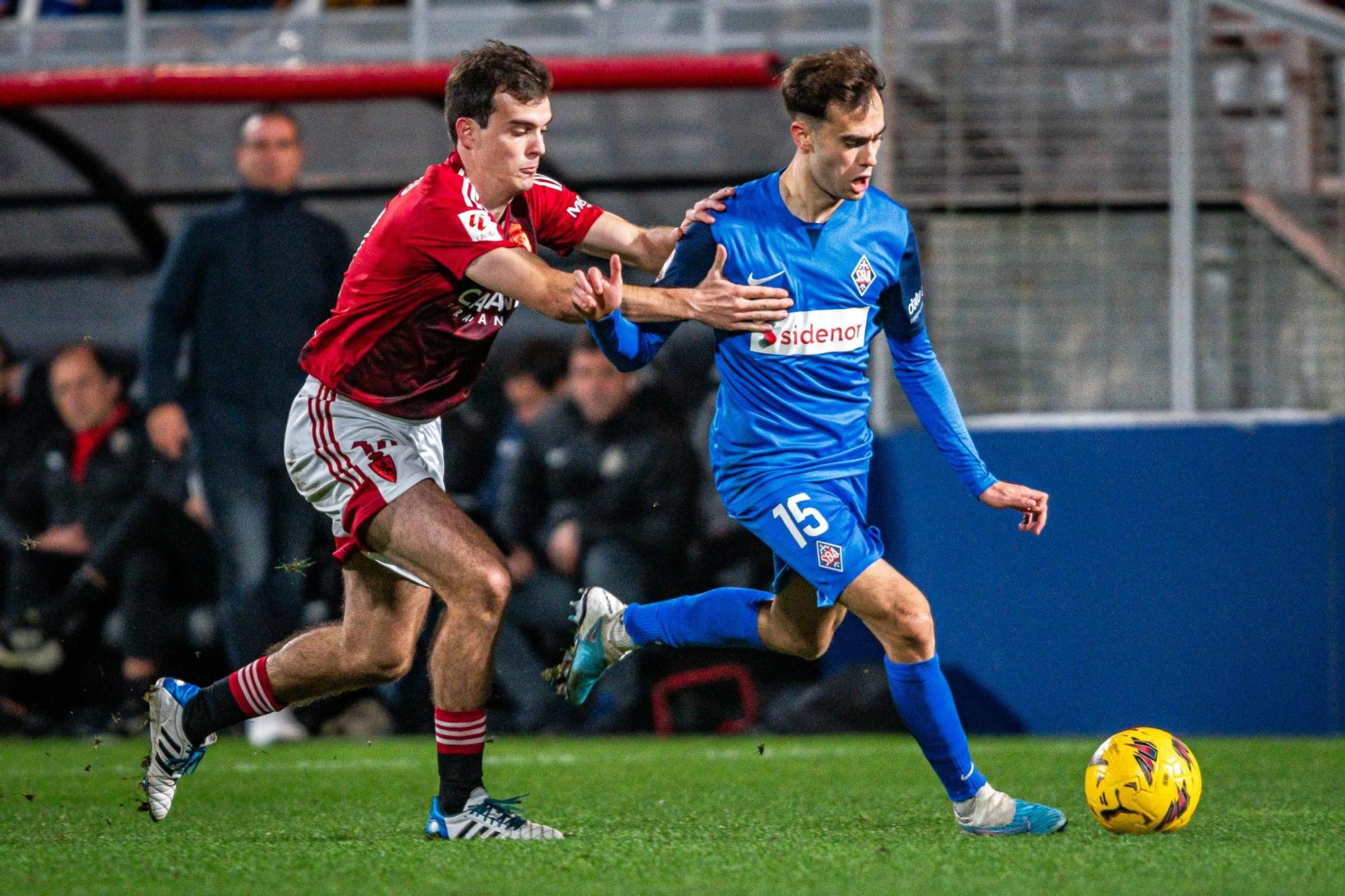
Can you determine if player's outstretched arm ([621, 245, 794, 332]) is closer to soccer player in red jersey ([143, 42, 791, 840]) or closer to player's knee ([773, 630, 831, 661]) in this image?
soccer player in red jersey ([143, 42, 791, 840])

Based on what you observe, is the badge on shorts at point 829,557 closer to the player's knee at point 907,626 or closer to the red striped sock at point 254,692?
the player's knee at point 907,626

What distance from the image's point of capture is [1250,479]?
28.1 ft

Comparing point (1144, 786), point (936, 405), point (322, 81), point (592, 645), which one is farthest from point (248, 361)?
point (1144, 786)

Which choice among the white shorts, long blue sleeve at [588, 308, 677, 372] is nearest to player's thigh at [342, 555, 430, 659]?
the white shorts

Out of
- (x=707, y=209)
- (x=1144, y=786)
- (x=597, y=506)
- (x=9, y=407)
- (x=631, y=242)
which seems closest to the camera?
(x=1144, y=786)

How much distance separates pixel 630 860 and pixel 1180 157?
5.82 metres

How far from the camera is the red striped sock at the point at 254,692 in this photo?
5.28 meters

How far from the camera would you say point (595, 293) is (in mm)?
4719

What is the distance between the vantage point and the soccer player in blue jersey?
4809 mm

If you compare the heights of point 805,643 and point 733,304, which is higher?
point 733,304

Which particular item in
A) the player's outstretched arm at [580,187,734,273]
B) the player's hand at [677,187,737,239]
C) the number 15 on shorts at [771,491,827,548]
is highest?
the player's hand at [677,187,737,239]

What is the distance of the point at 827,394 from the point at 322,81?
17.2ft

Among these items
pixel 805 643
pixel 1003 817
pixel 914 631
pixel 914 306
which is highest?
pixel 914 306

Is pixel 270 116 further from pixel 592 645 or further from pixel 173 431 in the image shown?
pixel 592 645
